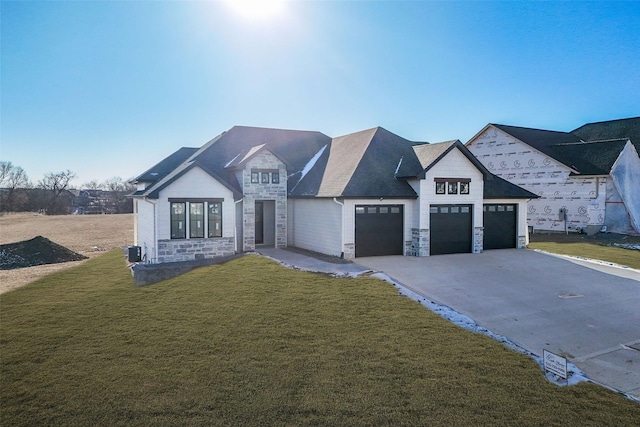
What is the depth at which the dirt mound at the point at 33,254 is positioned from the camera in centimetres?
1981

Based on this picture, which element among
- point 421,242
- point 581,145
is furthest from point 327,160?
point 581,145

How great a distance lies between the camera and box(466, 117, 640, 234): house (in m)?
28.4

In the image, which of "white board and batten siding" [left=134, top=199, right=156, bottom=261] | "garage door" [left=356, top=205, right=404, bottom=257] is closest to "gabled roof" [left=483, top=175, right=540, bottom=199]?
"garage door" [left=356, top=205, right=404, bottom=257]

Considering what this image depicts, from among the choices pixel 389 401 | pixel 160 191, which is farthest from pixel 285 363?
pixel 160 191

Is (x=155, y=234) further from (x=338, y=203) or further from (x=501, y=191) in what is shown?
(x=501, y=191)

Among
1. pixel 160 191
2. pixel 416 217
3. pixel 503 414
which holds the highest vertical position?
pixel 160 191

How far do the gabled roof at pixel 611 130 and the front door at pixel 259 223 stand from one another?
3207 cm

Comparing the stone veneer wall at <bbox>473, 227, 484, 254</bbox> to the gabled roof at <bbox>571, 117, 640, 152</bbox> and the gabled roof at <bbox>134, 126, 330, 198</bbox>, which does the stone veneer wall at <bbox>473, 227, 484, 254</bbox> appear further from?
the gabled roof at <bbox>571, 117, 640, 152</bbox>

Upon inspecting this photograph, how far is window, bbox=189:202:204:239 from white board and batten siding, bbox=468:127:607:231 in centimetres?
2415

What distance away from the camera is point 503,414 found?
5664mm

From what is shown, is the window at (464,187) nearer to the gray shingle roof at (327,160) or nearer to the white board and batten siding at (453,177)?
the white board and batten siding at (453,177)

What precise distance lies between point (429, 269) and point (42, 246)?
19259mm

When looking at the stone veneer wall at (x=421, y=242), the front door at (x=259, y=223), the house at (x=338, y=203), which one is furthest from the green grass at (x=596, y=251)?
the front door at (x=259, y=223)

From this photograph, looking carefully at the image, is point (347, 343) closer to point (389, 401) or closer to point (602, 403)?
point (389, 401)
